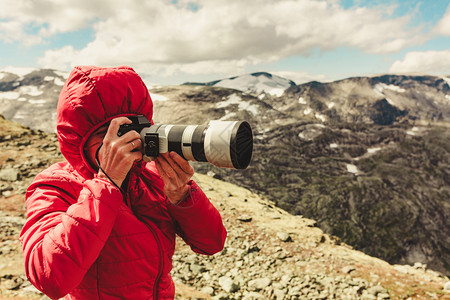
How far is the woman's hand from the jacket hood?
0.48 feet

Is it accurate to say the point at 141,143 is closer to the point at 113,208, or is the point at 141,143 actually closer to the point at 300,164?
the point at 113,208

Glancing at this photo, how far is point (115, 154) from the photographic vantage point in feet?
5.14

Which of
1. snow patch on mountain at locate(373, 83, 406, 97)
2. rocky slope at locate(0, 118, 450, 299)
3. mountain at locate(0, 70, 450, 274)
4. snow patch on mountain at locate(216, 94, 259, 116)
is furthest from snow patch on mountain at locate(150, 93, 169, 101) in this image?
snow patch on mountain at locate(373, 83, 406, 97)

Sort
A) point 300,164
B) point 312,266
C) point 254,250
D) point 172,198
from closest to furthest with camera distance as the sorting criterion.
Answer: point 172,198, point 312,266, point 254,250, point 300,164

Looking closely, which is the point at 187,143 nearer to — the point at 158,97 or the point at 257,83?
the point at 158,97

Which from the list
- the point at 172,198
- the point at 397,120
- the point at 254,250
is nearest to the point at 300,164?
the point at 254,250

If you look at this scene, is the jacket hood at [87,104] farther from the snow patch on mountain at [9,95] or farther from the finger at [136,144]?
the snow patch on mountain at [9,95]

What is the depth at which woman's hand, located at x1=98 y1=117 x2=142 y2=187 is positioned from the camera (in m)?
1.57

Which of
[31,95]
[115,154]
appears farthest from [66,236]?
[31,95]

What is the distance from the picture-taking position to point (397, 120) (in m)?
163

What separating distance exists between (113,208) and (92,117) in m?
0.56

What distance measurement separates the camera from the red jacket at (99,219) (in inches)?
56.7

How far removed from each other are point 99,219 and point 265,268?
5756mm

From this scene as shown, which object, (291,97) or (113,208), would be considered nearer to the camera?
(113,208)
